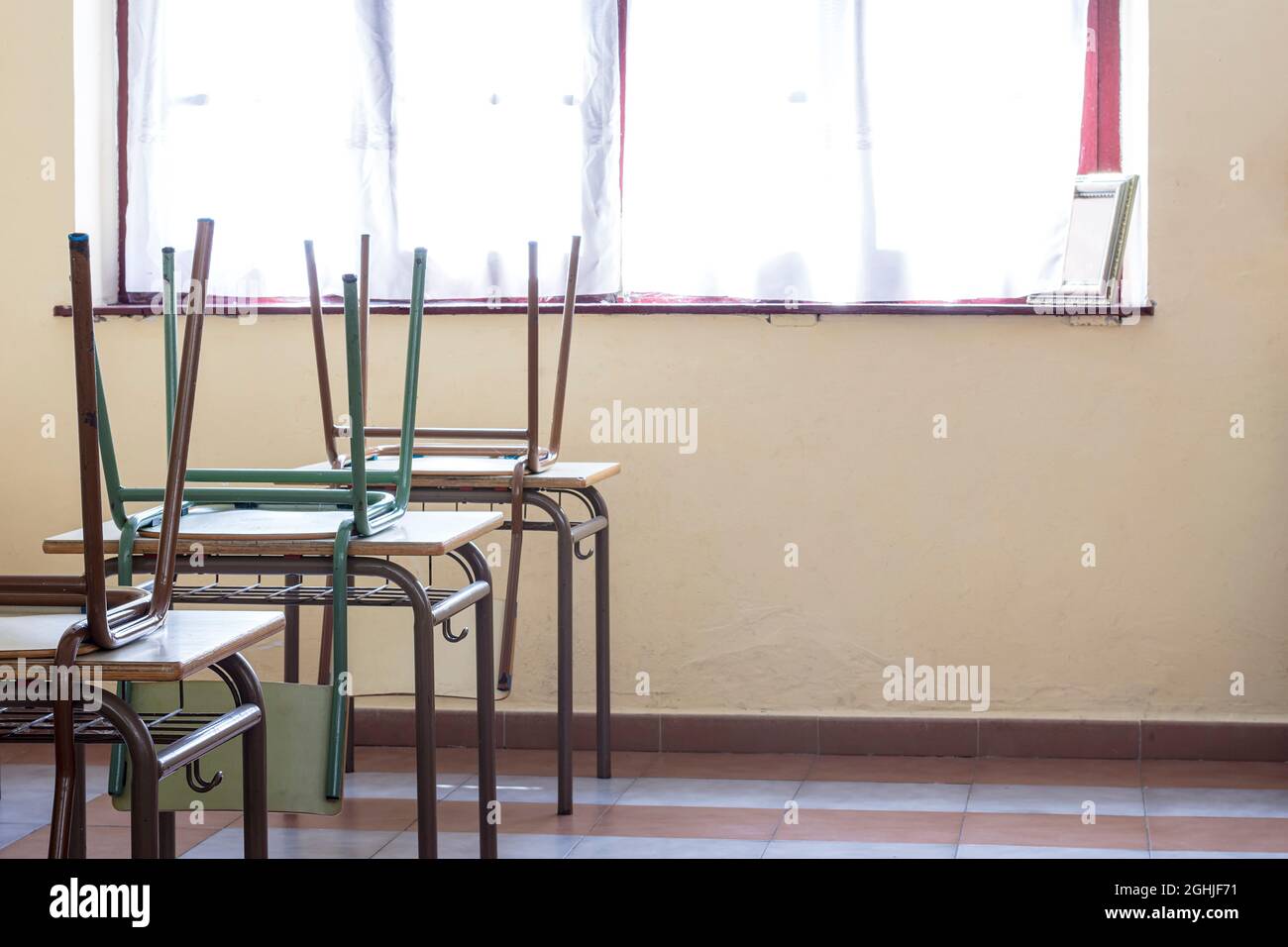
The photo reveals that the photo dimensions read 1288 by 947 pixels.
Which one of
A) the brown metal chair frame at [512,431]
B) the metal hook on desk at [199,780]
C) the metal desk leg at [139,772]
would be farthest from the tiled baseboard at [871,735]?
the metal desk leg at [139,772]

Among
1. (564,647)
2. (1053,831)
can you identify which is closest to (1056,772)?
(1053,831)

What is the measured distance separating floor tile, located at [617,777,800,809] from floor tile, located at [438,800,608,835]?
0.12 m

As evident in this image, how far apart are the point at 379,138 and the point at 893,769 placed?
6.00ft

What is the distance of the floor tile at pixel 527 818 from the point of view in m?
2.84

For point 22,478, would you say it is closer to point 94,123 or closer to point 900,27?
point 94,123

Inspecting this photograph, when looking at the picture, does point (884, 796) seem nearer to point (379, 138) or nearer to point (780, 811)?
point (780, 811)

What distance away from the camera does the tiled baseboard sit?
10.9 ft

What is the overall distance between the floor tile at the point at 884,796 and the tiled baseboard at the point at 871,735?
25 cm

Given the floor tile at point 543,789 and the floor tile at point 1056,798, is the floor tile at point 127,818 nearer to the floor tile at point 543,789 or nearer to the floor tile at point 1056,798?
the floor tile at point 543,789

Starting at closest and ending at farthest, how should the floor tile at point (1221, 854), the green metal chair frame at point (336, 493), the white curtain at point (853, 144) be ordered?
the green metal chair frame at point (336, 493), the floor tile at point (1221, 854), the white curtain at point (853, 144)

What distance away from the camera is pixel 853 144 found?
3482 mm
